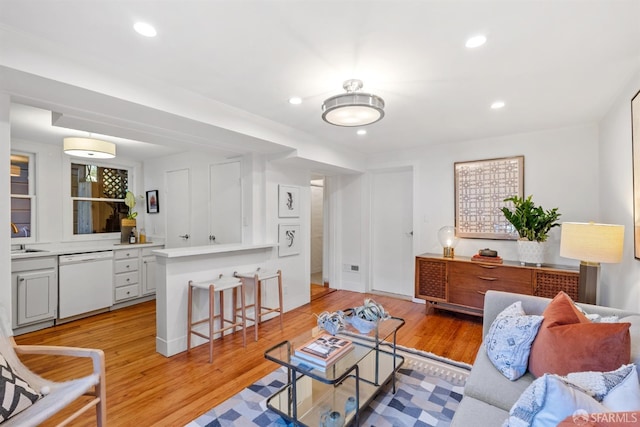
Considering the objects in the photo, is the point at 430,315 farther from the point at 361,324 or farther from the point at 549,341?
the point at 549,341

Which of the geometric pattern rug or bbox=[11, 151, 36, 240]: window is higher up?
bbox=[11, 151, 36, 240]: window

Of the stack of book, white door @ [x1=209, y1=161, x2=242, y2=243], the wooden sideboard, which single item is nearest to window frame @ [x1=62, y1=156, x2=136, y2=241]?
white door @ [x1=209, y1=161, x2=242, y2=243]

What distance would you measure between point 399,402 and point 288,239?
2.40 metres

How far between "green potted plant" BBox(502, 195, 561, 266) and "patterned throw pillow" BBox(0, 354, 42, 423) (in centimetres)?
420

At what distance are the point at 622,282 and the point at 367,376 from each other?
222cm

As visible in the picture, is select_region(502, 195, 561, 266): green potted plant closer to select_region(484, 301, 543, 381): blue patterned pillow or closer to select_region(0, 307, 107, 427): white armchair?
select_region(484, 301, 543, 381): blue patterned pillow

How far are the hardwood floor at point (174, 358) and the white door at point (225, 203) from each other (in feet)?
4.11

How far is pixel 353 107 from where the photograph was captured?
210 cm

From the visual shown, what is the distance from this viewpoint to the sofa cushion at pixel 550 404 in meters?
1.00

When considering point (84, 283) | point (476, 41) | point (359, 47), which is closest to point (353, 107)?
point (359, 47)

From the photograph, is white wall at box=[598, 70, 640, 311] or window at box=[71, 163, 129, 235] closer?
white wall at box=[598, 70, 640, 311]

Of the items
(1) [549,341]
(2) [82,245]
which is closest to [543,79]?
(1) [549,341]

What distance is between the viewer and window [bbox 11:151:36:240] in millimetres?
3701

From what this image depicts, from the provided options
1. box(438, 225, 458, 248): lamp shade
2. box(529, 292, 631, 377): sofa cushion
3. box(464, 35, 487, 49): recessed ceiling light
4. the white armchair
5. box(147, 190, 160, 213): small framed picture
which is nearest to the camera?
box(529, 292, 631, 377): sofa cushion
